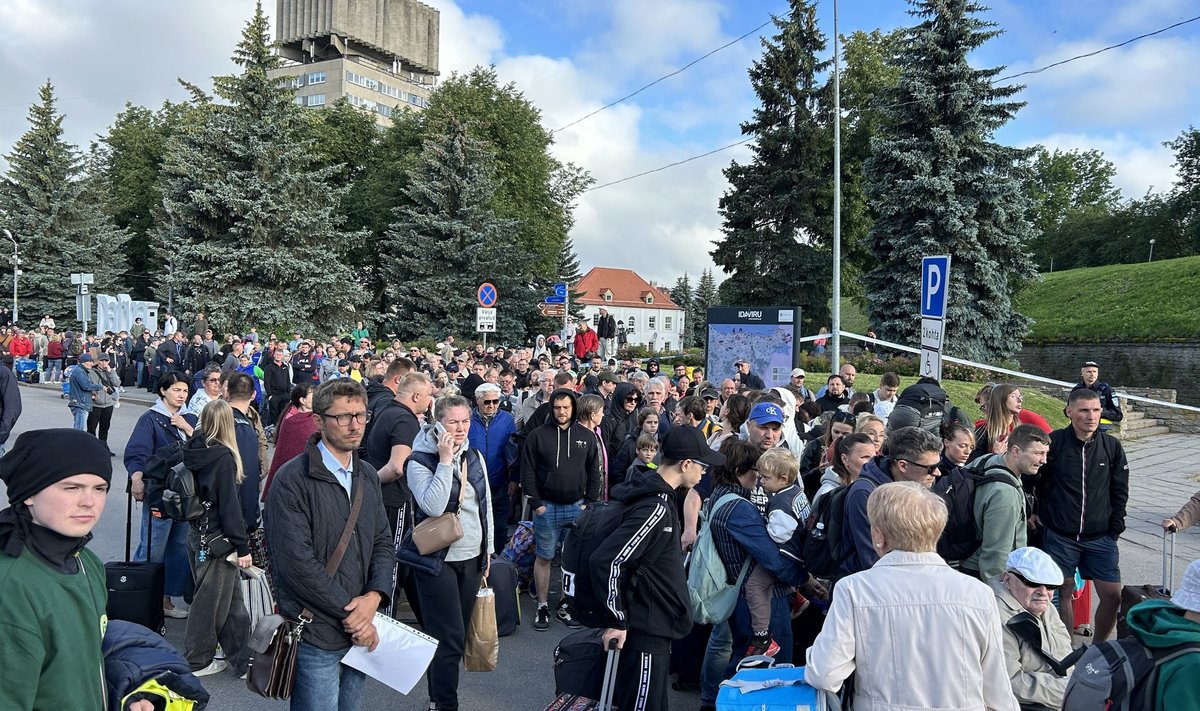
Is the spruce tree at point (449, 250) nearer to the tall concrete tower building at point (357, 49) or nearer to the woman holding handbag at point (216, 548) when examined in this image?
the woman holding handbag at point (216, 548)

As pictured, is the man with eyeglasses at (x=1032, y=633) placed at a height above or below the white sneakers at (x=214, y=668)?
above

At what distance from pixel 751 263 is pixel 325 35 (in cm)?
8366

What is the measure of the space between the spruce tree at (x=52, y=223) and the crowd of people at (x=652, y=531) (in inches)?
1781

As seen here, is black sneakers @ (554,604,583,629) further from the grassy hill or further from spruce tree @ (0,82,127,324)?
spruce tree @ (0,82,127,324)

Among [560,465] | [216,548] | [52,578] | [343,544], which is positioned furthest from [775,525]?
[216,548]

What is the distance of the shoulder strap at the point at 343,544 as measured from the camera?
3.48 metres

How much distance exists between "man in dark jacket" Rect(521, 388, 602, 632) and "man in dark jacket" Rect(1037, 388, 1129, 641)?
11.9 ft

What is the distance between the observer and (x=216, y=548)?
5.15 meters

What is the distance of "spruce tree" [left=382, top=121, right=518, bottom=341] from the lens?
1310 inches

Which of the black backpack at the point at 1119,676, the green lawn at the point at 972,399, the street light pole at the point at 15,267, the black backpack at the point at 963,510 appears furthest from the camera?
the street light pole at the point at 15,267

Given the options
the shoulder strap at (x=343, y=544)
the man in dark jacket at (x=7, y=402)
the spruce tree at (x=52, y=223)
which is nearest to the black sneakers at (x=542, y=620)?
the shoulder strap at (x=343, y=544)

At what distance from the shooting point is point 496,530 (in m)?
7.86

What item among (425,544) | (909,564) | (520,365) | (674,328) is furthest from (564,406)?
(674,328)

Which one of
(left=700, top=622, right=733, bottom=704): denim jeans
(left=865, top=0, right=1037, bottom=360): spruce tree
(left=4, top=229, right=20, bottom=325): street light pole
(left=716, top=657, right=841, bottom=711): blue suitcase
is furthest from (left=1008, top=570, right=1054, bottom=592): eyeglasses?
(left=4, top=229, right=20, bottom=325): street light pole
